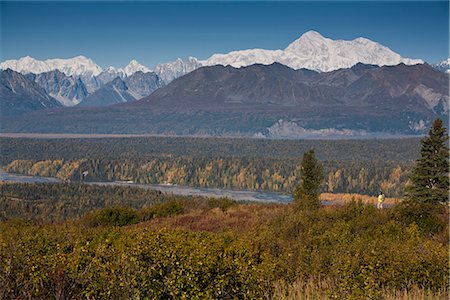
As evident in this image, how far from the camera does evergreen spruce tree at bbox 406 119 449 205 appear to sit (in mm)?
41750

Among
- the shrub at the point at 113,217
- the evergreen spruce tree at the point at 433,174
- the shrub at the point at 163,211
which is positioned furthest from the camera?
the shrub at the point at 163,211

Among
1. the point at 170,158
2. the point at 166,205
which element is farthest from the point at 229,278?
the point at 170,158

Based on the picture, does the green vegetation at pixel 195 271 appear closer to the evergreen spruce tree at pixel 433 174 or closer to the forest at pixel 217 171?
the evergreen spruce tree at pixel 433 174

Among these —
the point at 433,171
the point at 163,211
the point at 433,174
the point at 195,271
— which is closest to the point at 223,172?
the point at 163,211

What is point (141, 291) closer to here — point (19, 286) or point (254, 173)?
point (19, 286)

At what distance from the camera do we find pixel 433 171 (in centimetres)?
4316

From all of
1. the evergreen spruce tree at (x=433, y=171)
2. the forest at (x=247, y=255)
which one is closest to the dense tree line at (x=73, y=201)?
the forest at (x=247, y=255)

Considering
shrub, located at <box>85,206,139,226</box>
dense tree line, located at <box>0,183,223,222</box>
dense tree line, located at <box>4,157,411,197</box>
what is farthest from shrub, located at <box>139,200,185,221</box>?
dense tree line, located at <box>4,157,411,197</box>

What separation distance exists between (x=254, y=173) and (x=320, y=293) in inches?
5303

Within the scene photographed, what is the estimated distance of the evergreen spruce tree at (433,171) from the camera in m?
41.8

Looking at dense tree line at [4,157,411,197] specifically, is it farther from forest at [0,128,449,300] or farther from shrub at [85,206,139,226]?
forest at [0,128,449,300]

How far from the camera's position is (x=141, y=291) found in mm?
11266

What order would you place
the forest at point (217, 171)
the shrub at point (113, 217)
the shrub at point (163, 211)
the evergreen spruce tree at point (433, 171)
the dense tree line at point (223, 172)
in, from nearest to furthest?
the evergreen spruce tree at point (433, 171) → the shrub at point (113, 217) → the shrub at point (163, 211) → the forest at point (217, 171) → the dense tree line at point (223, 172)

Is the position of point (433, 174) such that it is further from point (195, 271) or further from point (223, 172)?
point (223, 172)
